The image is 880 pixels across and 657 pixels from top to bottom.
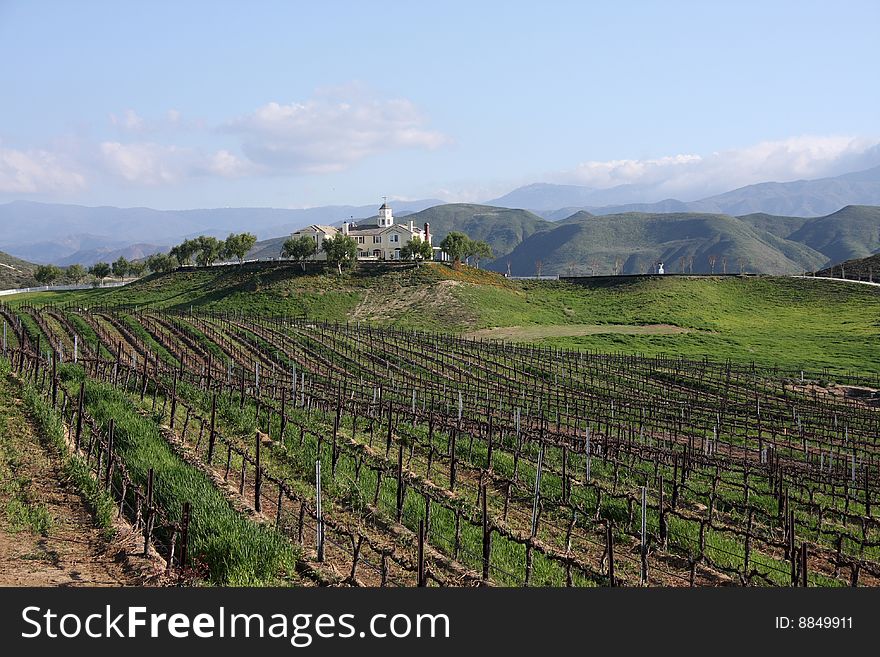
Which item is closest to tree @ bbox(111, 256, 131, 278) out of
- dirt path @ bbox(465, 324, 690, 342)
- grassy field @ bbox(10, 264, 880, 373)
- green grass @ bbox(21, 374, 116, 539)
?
grassy field @ bbox(10, 264, 880, 373)

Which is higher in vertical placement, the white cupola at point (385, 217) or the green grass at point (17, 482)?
the white cupola at point (385, 217)

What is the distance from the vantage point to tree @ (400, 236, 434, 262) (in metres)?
109

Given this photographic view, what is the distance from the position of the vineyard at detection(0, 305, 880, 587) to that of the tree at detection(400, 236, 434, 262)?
64.3 metres

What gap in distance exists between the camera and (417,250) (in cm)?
10950

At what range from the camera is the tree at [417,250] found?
358 ft

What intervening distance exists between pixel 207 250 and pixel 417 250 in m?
34.4

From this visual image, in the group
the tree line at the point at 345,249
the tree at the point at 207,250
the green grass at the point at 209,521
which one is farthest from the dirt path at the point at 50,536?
the tree at the point at 207,250

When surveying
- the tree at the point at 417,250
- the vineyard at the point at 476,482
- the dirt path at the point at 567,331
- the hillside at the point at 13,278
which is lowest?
the dirt path at the point at 567,331

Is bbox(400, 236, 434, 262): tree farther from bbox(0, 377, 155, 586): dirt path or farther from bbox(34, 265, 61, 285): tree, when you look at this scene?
bbox(0, 377, 155, 586): dirt path

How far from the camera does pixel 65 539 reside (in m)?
14.2

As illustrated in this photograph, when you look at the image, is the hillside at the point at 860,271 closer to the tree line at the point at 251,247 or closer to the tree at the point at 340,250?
the tree line at the point at 251,247

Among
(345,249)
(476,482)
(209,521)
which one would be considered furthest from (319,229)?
(209,521)

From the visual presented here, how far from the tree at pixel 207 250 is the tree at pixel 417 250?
30909mm

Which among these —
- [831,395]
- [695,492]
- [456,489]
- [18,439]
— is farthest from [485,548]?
[831,395]
